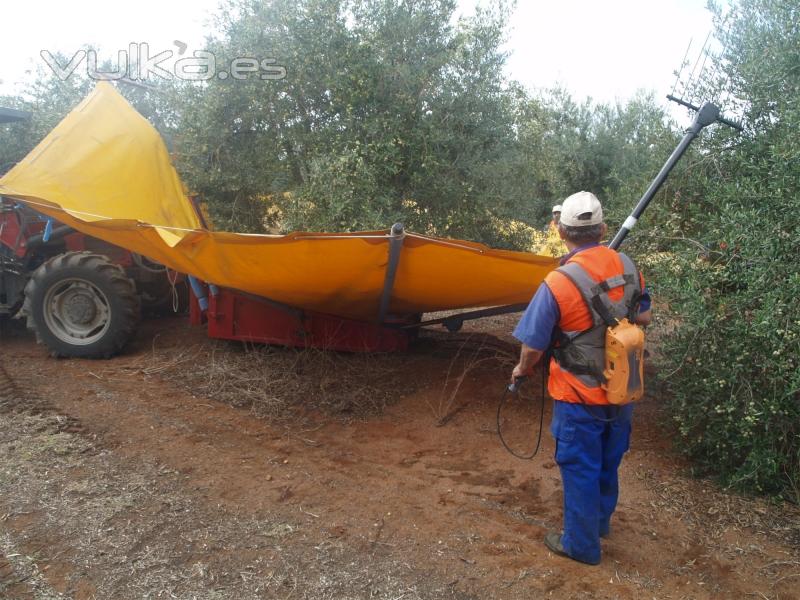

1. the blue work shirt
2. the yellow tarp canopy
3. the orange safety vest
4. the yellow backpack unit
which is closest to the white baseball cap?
the orange safety vest

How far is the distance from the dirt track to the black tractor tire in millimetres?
1069

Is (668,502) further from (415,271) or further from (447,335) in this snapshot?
(447,335)

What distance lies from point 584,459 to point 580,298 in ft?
2.57

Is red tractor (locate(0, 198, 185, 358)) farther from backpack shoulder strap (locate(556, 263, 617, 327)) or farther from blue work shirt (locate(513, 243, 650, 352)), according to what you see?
backpack shoulder strap (locate(556, 263, 617, 327))

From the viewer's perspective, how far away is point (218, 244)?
446 centimetres

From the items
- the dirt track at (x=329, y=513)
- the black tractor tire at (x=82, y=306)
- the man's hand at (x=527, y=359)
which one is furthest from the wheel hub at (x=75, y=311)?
the man's hand at (x=527, y=359)

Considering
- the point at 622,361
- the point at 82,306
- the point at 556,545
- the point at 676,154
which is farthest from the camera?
the point at 82,306

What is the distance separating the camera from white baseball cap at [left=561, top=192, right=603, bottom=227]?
2967 millimetres

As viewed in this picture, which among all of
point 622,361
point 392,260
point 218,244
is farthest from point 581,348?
point 218,244

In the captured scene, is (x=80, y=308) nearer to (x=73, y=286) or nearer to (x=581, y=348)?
(x=73, y=286)

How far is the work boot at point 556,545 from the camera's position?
10.1 ft

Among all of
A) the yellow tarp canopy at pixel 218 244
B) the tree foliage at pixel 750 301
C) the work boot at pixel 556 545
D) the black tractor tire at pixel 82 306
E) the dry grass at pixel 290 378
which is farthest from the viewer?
the black tractor tire at pixel 82 306

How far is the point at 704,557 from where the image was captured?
3.16m

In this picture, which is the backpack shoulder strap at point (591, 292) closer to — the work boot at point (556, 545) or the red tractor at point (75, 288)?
the work boot at point (556, 545)
